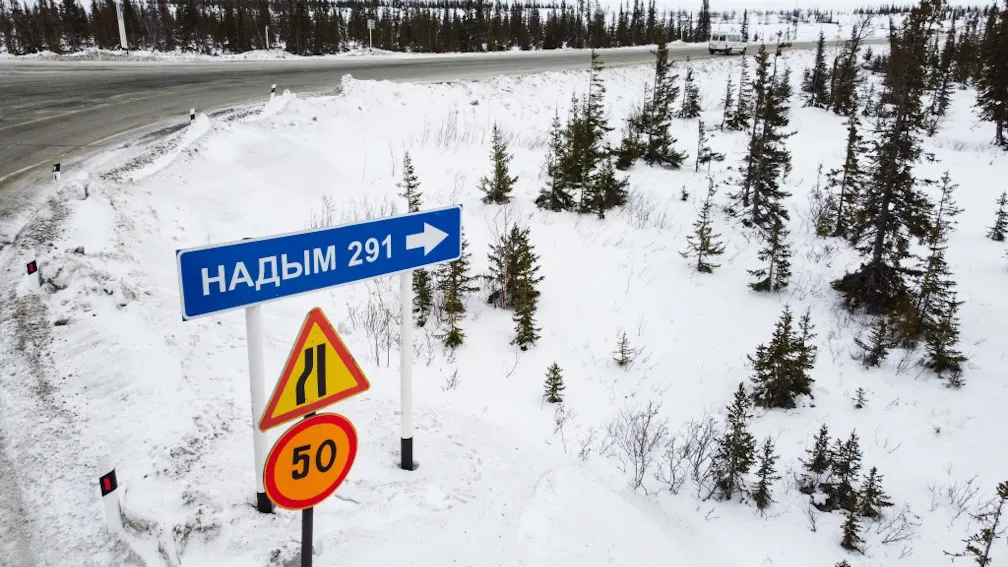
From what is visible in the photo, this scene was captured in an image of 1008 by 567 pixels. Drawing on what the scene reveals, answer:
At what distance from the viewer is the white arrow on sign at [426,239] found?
13.4 feet

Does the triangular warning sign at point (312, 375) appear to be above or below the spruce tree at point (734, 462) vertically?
above

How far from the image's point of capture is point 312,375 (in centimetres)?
301

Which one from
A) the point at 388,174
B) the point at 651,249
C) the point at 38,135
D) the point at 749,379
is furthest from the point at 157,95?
the point at 749,379

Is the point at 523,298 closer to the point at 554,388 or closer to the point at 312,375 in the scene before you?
the point at 554,388

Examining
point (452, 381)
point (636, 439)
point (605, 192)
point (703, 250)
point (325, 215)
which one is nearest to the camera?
point (636, 439)

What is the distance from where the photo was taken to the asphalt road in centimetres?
1277

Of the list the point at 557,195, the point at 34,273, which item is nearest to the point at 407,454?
the point at 34,273

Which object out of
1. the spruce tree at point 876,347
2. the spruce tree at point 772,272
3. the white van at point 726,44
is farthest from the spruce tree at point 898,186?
the white van at point 726,44

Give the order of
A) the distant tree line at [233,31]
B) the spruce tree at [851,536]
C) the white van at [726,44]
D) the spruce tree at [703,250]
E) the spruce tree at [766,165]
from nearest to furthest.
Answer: the spruce tree at [851,536] → the spruce tree at [703,250] → the spruce tree at [766,165] → the distant tree line at [233,31] → the white van at [726,44]

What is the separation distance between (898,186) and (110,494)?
12.8 metres

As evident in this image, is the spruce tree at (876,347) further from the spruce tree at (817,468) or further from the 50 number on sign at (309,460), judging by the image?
the 50 number on sign at (309,460)

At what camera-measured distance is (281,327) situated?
25.9 ft

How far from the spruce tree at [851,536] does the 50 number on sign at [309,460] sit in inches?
207

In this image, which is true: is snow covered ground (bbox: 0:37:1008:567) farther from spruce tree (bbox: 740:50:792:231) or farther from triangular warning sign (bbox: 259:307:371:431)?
triangular warning sign (bbox: 259:307:371:431)
